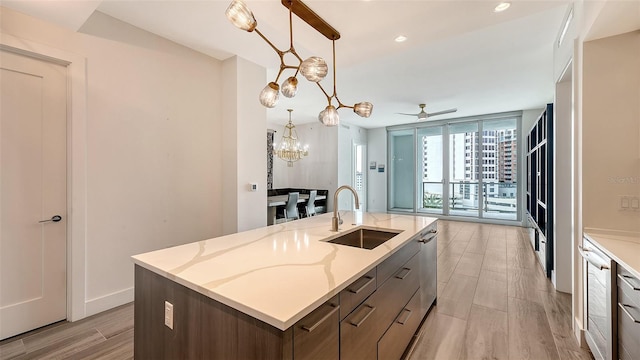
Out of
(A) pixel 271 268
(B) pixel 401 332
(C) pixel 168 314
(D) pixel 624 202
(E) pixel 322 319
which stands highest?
(D) pixel 624 202

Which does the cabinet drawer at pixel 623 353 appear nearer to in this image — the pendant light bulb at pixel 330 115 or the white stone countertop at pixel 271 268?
the white stone countertop at pixel 271 268

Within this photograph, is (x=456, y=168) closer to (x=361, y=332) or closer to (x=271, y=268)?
(x=361, y=332)

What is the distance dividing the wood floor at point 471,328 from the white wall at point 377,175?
17.1 ft

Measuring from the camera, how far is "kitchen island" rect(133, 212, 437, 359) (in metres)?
0.99

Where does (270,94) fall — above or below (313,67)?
below

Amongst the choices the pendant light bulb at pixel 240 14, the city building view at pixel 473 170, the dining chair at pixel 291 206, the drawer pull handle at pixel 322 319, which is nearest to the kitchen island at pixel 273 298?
the drawer pull handle at pixel 322 319

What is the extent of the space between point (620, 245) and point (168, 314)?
265 cm

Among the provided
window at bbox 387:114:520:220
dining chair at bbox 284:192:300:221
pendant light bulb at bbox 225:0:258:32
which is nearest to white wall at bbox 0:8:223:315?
pendant light bulb at bbox 225:0:258:32

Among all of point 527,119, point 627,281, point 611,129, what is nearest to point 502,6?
point 611,129

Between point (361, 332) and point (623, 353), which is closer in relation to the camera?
point (361, 332)

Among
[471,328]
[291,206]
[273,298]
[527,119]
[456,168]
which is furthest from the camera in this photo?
[456,168]

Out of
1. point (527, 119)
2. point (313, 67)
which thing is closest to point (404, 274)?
point (313, 67)

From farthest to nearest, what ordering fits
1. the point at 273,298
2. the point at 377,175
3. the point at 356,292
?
1. the point at 377,175
2. the point at 356,292
3. the point at 273,298

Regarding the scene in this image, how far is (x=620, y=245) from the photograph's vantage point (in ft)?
5.63
